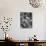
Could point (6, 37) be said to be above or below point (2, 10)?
below

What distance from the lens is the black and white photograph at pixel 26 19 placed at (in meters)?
4.82

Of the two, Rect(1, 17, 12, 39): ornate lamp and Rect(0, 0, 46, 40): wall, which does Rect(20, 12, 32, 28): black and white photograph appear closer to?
Rect(0, 0, 46, 40): wall

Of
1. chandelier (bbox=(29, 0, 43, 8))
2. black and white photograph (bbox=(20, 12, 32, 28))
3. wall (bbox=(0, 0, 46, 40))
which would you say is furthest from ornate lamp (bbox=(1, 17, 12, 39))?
chandelier (bbox=(29, 0, 43, 8))

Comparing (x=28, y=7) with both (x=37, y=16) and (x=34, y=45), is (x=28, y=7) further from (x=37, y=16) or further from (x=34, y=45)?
(x=34, y=45)

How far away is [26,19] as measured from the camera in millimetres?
4844

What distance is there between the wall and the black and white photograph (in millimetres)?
115

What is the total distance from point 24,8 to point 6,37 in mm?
1284

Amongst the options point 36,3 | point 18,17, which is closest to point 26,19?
point 18,17

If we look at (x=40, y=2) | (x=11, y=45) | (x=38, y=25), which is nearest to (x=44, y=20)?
(x=38, y=25)

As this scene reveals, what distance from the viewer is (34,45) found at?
150 inches

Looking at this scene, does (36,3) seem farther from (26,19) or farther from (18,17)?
(18,17)

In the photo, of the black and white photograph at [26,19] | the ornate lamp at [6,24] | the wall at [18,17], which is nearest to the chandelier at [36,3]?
the wall at [18,17]

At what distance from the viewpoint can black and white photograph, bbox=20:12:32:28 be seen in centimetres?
482

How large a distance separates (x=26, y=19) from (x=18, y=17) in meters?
0.31
